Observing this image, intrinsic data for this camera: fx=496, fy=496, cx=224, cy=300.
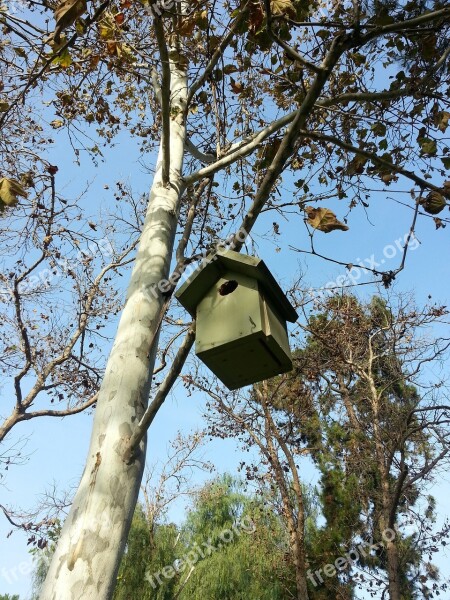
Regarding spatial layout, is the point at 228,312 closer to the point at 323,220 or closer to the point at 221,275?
the point at 221,275

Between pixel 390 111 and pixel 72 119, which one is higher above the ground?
pixel 72 119

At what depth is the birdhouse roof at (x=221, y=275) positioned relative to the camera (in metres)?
2.40

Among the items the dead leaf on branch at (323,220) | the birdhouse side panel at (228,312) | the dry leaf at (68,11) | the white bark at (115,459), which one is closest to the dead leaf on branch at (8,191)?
the white bark at (115,459)

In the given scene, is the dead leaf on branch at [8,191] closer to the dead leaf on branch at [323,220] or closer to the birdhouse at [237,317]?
the birdhouse at [237,317]

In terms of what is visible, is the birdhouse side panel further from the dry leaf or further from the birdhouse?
the dry leaf

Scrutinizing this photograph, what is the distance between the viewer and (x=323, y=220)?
7.19 feet

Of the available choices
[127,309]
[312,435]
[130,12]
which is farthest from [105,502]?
[312,435]

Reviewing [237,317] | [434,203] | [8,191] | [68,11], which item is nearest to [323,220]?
[237,317]

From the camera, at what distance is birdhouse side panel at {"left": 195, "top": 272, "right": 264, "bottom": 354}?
2234 mm

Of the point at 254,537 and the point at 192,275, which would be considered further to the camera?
the point at 254,537

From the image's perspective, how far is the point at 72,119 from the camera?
510 cm

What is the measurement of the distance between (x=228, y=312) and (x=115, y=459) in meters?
0.91

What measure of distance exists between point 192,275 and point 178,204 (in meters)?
0.58

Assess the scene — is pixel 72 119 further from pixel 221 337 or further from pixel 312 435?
pixel 312 435
